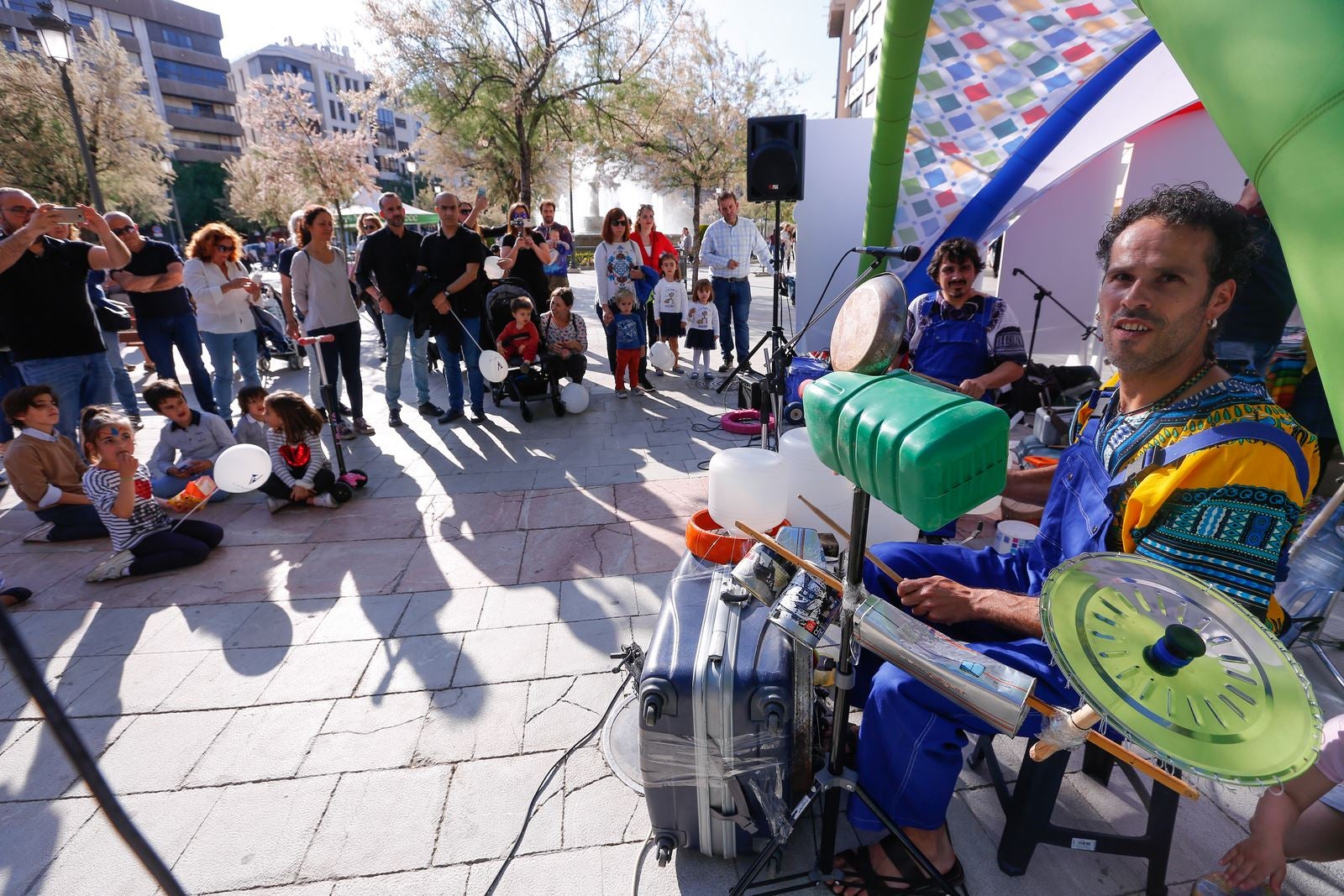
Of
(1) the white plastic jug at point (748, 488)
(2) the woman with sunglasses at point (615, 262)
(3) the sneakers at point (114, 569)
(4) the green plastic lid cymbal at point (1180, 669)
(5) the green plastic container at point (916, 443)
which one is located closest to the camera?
Result: (4) the green plastic lid cymbal at point (1180, 669)

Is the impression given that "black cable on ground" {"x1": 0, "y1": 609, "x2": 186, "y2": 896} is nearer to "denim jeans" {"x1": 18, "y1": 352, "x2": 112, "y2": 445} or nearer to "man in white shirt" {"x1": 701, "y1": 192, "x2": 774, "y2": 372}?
"denim jeans" {"x1": 18, "y1": 352, "x2": 112, "y2": 445}

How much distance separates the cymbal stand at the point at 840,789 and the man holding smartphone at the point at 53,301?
4.80 m

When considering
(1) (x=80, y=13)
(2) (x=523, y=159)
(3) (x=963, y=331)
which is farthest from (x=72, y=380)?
(1) (x=80, y=13)

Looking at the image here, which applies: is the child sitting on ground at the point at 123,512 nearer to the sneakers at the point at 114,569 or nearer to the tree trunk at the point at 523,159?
the sneakers at the point at 114,569

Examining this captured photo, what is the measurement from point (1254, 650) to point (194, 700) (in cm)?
330

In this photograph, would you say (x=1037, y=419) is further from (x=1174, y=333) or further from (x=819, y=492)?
(x=1174, y=333)

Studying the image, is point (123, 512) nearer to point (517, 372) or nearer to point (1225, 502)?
point (517, 372)

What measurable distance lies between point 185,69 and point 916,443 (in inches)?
2856

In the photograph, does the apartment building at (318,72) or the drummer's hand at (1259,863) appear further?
the apartment building at (318,72)

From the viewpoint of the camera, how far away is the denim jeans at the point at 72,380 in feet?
13.9

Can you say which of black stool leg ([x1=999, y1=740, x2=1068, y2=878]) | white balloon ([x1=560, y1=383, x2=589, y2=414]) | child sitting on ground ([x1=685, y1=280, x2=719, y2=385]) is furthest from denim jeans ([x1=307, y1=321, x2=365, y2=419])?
black stool leg ([x1=999, y1=740, x2=1068, y2=878])

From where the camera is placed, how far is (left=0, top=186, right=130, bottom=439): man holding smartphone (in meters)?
3.91

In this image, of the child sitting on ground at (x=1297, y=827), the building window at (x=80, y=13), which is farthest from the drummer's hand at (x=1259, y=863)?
the building window at (x=80, y=13)

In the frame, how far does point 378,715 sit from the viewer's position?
244 cm
